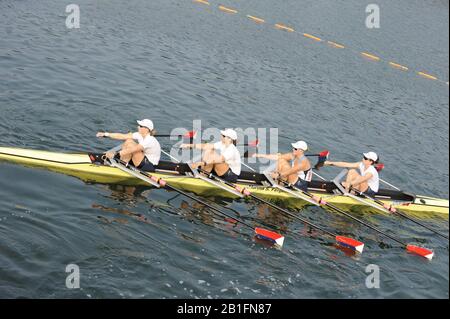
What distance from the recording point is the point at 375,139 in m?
29.4

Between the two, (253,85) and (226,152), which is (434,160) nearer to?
(253,85)

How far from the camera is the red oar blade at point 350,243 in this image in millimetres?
17703

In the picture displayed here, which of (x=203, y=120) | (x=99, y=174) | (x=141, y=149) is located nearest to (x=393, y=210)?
(x=141, y=149)

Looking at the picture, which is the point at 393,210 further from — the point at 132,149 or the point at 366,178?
the point at 132,149

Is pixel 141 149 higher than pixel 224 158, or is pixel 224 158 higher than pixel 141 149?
pixel 141 149

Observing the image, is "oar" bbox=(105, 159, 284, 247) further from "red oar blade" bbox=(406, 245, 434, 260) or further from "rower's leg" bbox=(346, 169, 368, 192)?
"rower's leg" bbox=(346, 169, 368, 192)

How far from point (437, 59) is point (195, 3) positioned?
1770 cm

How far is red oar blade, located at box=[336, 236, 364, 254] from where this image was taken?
58.1ft

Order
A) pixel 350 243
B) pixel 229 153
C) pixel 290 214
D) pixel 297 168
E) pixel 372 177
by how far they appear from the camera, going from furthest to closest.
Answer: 1. pixel 372 177
2. pixel 297 168
3. pixel 229 153
4. pixel 290 214
5. pixel 350 243

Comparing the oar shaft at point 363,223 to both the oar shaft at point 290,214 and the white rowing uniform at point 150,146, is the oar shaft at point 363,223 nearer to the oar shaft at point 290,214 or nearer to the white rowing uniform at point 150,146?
the oar shaft at point 290,214

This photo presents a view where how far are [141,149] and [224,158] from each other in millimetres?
2652

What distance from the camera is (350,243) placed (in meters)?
17.7

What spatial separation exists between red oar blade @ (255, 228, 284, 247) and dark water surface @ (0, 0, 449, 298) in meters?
0.30
